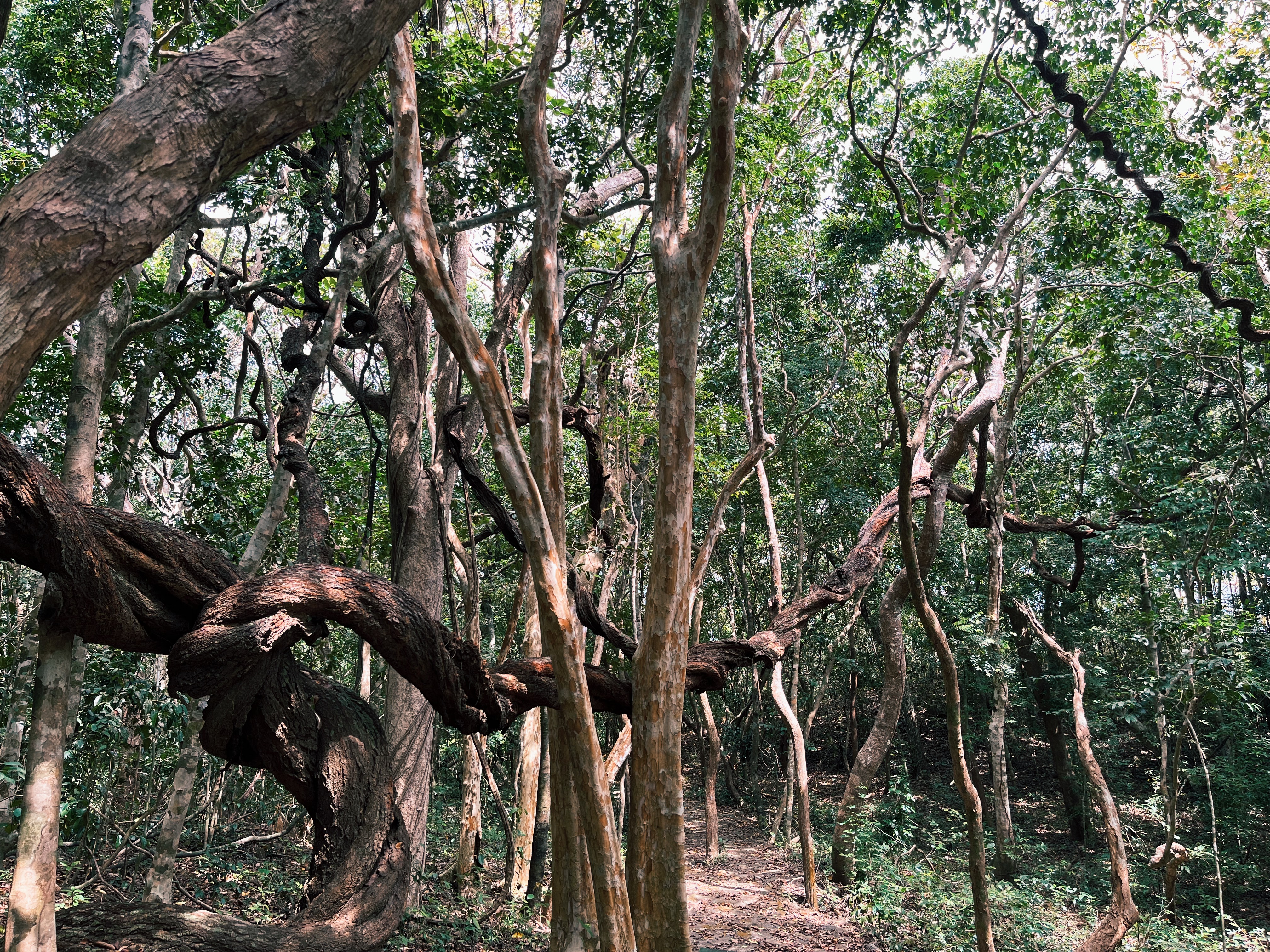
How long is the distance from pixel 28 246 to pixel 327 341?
2495 millimetres

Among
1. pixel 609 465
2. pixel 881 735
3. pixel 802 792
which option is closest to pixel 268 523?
pixel 609 465

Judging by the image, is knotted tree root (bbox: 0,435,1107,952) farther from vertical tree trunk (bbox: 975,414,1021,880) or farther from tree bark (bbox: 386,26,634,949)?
vertical tree trunk (bbox: 975,414,1021,880)

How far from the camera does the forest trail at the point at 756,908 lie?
7957 mm

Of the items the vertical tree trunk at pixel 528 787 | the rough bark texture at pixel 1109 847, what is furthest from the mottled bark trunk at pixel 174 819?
the rough bark texture at pixel 1109 847

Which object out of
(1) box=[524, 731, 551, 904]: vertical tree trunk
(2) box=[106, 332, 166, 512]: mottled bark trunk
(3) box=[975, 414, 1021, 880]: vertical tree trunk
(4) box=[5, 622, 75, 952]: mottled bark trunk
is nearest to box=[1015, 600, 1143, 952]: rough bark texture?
(3) box=[975, 414, 1021, 880]: vertical tree trunk

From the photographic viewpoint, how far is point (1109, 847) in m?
7.57

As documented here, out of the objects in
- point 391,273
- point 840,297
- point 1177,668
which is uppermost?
point 840,297

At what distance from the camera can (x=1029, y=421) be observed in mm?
15352

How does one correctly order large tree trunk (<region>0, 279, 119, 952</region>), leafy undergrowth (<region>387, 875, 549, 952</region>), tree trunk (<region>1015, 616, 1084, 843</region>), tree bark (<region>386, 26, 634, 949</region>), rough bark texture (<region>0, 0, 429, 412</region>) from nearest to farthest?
rough bark texture (<region>0, 0, 429, 412</region>) < large tree trunk (<region>0, 279, 119, 952</region>) < tree bark (<region>386, 26, 634, 949</region>) < leafy undergrowth (<region>387, 875, 549, 952</region>) < tree trunk (<region>1015, 616, 1084, 843</region>)

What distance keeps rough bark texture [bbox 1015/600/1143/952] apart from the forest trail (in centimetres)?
212

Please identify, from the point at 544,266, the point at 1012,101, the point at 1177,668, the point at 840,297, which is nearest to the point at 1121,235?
the point at 1012,101

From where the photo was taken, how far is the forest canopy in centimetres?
227

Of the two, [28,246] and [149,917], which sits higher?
[28,246]

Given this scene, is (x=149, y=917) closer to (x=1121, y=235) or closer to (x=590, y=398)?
(x=590, y=398)
